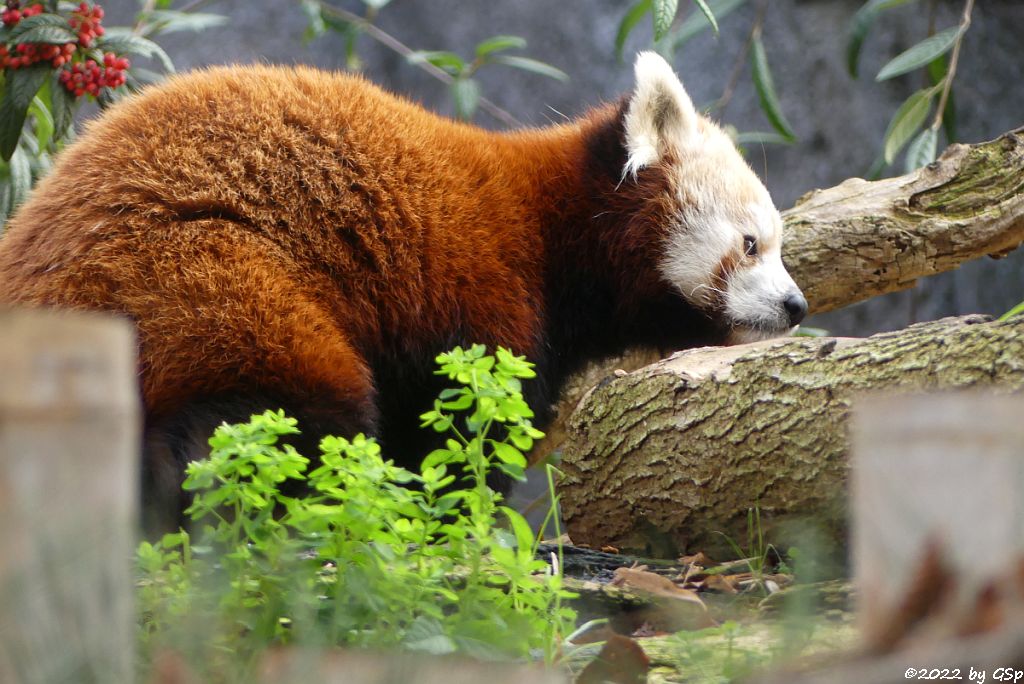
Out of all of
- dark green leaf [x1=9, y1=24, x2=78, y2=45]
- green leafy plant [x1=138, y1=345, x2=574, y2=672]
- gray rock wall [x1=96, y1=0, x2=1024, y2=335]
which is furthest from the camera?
gray rock wall [x1=96, y1=0, x2=1024, y2=335]

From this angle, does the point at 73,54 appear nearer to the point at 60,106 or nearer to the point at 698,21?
the point at 60,106

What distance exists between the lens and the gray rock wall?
287 inches

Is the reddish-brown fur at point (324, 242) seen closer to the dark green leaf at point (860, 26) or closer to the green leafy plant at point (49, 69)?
the green leafy plant at point (49, 69)

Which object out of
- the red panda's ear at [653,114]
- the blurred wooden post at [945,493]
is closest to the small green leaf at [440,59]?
the red panda's ear at [653,114]

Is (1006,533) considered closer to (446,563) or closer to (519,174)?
(446,563)

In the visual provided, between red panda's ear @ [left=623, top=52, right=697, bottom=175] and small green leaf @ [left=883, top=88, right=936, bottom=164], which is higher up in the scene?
small green leaf @ [left=883, top=88, right=936, bottom=164]

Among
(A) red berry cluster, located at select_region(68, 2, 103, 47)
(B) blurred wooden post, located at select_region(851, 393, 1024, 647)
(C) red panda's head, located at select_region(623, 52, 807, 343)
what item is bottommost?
(B) blurred wooden post, located at select_region(851, 393, 1024, 647)

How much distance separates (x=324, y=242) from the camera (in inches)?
113

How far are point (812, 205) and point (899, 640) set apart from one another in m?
3.64

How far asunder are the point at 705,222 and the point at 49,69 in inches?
91.3

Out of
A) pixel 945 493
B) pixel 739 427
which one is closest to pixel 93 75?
pixel 739 427

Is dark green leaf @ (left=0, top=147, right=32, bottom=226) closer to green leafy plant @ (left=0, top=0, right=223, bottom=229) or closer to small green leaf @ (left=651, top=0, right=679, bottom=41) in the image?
green leafy plant @ (left=0, top=0, right=223, bottom=229)

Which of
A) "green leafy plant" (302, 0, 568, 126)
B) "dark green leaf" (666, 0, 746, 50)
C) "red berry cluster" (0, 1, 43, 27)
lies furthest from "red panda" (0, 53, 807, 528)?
"dark green leaf" (666, 0, 746, 50)

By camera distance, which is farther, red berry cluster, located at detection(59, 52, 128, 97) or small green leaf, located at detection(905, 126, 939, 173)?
small green leaf, located at detection(905, 126, 939, 173)
